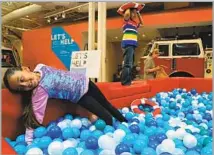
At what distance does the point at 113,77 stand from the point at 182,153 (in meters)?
8.08

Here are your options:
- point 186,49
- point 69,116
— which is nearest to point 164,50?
point 186,49

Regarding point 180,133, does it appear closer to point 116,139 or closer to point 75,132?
point 116,139

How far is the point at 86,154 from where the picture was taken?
1.11 meters

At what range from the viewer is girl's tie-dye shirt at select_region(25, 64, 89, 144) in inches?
57.3

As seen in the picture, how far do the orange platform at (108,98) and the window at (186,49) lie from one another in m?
1.19

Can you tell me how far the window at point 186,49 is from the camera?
464 cm

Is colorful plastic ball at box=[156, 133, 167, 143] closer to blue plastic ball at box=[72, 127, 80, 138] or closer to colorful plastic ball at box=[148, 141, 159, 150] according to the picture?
colorful plastic ball at box=[148, 141, 159, 150]

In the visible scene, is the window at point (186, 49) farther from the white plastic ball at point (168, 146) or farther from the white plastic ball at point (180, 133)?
the white plastic ball at point (168, 146)

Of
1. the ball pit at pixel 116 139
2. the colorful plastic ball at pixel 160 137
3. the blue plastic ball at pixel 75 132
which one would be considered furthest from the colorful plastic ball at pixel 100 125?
the colorful plastic ball at pixel 160 137

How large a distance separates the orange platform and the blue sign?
11.8 feet

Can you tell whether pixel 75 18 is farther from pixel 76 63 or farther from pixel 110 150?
pixel 110 150

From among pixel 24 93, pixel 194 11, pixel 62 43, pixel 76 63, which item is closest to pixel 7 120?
pixel 24 93

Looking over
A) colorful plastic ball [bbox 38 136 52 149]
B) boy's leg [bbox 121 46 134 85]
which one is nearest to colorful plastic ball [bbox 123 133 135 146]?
colorful plastic ball [bbox 38 136 52 149]

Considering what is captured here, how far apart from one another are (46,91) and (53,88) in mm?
48
